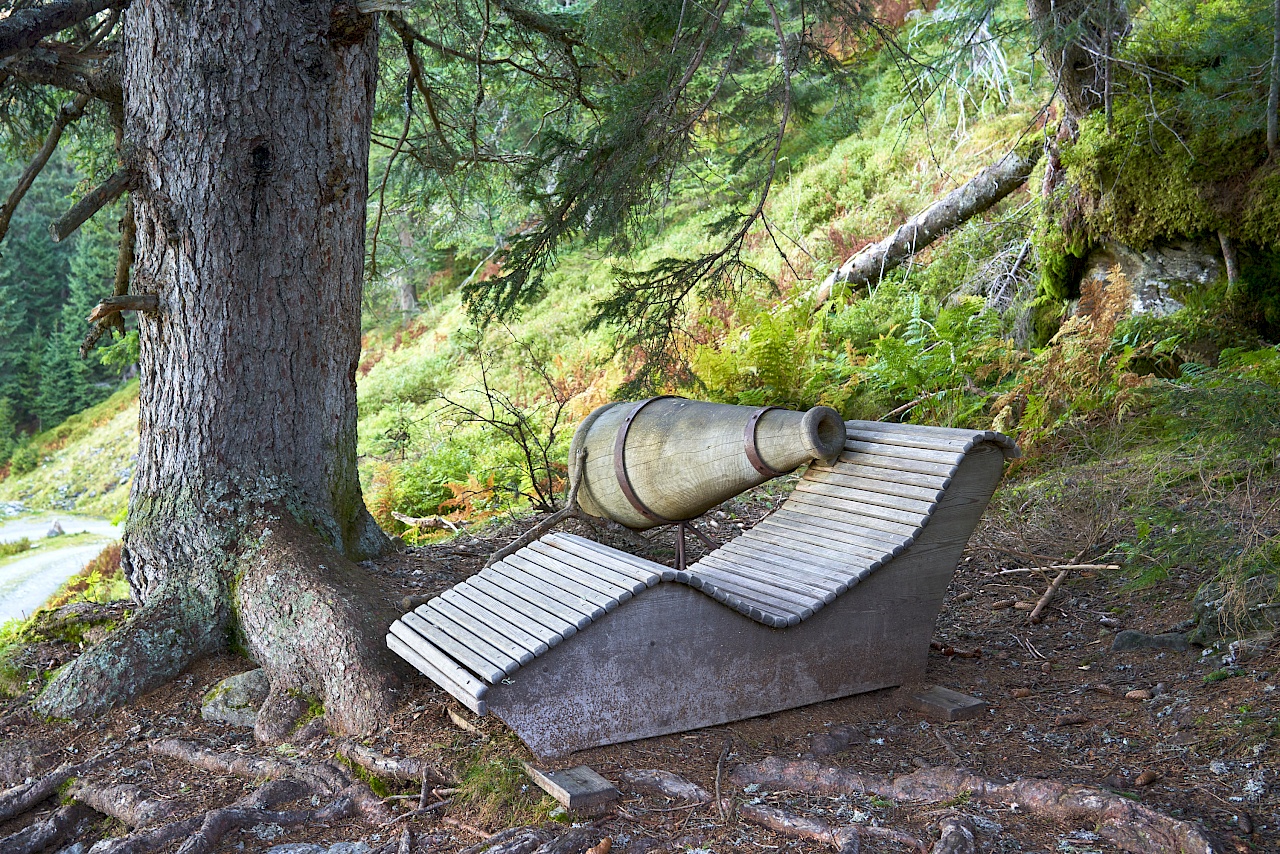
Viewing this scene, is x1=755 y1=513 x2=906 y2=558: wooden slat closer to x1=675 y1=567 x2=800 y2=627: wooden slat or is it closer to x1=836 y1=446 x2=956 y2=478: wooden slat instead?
x1=836 y1=446 x2=956 y2=478: wooden slat

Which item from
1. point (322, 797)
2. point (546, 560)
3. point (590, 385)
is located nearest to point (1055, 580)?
point (546, 560)

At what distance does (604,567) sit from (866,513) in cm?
132

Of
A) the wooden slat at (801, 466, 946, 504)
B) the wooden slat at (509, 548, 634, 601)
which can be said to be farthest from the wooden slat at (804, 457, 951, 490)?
the wooden slat at (509, 548, 634, 601)

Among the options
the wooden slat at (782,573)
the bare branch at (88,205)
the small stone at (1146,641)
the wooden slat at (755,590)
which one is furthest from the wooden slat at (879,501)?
the bare branch at (88,205)

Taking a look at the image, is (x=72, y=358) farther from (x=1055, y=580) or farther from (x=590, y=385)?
(x=1055, y=580)

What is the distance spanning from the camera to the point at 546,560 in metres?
3.86

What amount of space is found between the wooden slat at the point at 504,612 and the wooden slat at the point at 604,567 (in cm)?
29

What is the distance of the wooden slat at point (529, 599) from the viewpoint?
3.21 meters

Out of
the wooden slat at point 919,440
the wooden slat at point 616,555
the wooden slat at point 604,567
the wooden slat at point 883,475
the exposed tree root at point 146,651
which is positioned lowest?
the exposed tree root at point 146,651

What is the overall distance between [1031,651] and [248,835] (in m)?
3.46

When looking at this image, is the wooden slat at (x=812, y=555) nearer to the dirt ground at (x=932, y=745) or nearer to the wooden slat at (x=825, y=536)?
the wooden slat at (x=825, y=536)

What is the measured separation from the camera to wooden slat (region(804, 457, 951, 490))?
13.0 ft

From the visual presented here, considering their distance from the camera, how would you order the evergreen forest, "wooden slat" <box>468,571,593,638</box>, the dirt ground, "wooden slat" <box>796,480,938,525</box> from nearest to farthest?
the dirt ground, the evergreen forest, "wooden slat" <box>468,571,593,638</box>, "wooden slat" <box>796,480,938,525</box>

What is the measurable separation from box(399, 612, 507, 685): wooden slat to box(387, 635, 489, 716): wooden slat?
0.10ft
